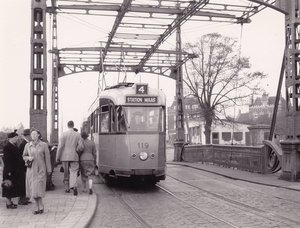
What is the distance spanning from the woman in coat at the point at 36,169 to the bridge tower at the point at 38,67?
18.3 feet

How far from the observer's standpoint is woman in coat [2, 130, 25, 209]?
884 cm

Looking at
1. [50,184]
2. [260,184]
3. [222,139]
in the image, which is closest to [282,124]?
[222,139]

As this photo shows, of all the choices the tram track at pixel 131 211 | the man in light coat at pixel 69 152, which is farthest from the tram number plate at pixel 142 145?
the man in light coat at pixel 69 152

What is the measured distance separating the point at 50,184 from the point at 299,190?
685 cm

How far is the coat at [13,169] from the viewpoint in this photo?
8.85m

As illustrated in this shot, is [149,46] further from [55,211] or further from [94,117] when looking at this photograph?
[55,211]

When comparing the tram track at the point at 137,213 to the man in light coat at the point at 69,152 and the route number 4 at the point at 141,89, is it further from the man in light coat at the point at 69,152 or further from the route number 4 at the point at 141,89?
the route number 4 at the point at 141,89

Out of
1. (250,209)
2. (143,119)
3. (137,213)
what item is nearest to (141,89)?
Result: (143,119)

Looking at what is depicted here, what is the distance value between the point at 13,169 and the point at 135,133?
13.2 ft

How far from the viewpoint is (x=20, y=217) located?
25.8 ft

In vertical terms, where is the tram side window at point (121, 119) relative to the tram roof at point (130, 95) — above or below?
below

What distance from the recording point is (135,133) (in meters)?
12.1

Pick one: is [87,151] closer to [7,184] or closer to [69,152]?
[69,152]

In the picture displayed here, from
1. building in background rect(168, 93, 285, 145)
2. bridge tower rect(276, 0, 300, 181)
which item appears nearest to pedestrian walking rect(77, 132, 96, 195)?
bridge tower rect(276, 0, 300, 181)
